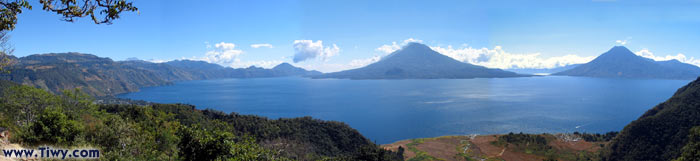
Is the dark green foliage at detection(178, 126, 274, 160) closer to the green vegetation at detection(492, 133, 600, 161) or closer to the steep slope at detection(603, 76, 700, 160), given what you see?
the green vegetation at detection(492, 133, 600, 161)

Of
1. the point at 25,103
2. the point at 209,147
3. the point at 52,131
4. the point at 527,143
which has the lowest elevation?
the point at 527,143

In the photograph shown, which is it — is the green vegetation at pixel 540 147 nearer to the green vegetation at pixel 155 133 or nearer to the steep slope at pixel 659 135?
the steep slope at pixel 659 135

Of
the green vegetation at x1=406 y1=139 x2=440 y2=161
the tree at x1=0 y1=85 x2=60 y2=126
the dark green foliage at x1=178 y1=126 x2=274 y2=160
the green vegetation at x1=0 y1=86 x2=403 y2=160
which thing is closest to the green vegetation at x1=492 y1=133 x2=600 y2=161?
the green vegetation at x1=406 y1=139 x2=440 y2=161

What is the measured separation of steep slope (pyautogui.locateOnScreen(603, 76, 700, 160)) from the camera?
4900 centimetres

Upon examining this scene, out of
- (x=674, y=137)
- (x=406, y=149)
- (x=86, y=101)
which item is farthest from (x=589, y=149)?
(x=86, y=101)

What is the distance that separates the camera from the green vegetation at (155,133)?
15.4 m

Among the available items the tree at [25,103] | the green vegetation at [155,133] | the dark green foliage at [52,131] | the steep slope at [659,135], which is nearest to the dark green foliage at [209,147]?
the green vegetation at [155,133]

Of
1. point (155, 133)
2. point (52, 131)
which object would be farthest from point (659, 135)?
point (52, 131)

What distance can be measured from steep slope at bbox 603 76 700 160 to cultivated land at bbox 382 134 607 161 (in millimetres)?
4318

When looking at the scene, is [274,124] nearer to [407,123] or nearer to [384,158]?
[384,158]

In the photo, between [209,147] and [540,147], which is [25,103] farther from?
[540,147]

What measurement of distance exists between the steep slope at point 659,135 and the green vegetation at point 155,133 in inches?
1506

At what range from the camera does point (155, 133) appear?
30422mm

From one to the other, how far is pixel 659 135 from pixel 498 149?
81.1ft
